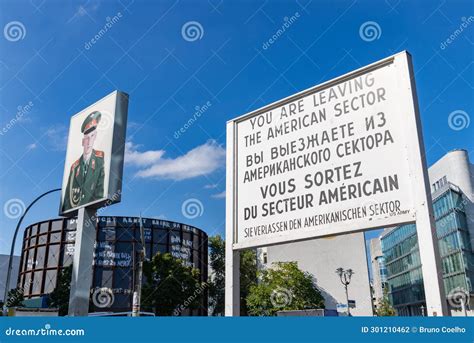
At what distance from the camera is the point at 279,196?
686 cm

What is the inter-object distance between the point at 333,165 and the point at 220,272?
49.2m

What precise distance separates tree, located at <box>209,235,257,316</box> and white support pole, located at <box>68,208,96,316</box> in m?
39.3

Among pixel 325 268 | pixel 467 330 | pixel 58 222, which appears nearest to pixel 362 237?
pixel 325 268

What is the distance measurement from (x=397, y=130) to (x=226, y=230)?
128 inches

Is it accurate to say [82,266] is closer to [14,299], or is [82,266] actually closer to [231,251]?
[231,251]

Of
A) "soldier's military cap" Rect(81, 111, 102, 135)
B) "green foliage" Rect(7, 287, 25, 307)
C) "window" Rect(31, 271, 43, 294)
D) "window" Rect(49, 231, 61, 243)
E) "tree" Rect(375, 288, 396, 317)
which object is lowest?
"tree" Rect(375, 288, 396, 317)

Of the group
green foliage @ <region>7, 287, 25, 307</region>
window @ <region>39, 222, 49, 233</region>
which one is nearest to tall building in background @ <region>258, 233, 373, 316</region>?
green foliage @ <region>7, 287, 25, 307</region>

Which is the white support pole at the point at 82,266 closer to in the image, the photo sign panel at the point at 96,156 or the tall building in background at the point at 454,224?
the photo sign panel at the point at 96,156

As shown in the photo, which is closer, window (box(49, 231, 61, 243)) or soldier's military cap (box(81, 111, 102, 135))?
soldier's military cap (box(81, 111, 102, 135))

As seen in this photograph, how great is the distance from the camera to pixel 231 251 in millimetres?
7324

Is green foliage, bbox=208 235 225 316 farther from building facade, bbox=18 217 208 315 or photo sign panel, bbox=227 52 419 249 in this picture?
photo sign panel, bbox=227 52 419 249

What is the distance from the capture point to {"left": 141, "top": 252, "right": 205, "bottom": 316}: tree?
33562 millimetres

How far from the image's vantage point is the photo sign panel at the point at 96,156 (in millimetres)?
13087

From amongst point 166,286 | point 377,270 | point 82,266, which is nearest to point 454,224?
point 166,286
